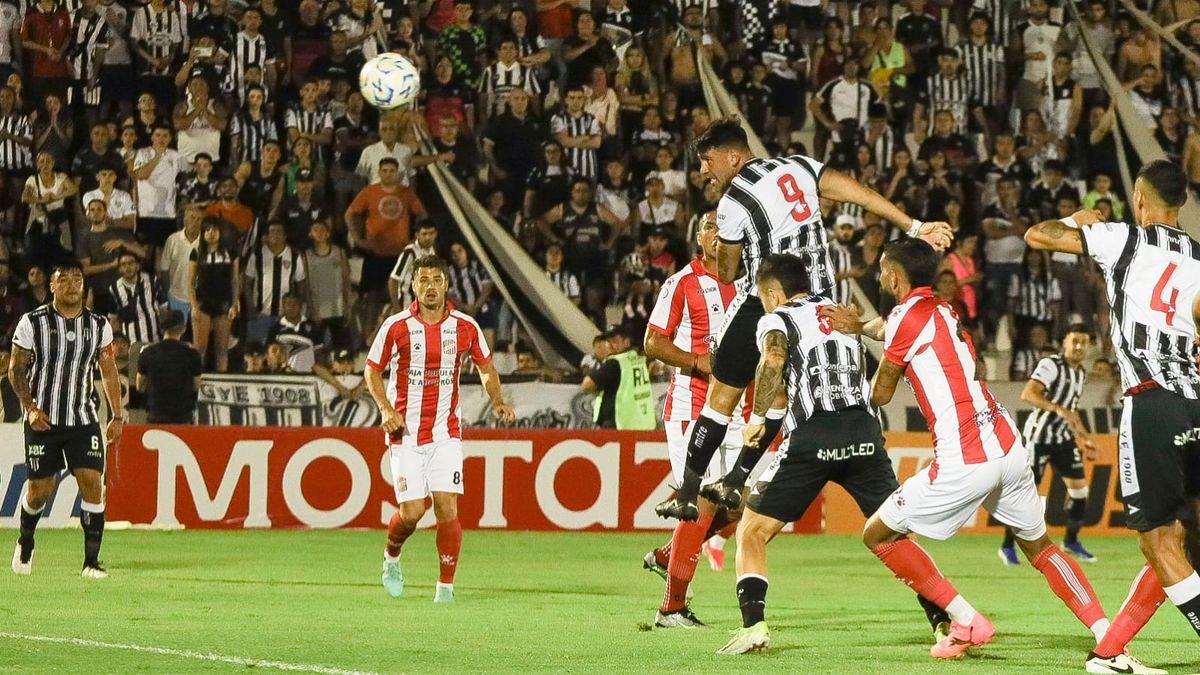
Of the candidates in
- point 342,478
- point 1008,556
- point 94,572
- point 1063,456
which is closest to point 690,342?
point 94,572

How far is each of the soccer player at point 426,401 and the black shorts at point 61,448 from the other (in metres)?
2.59

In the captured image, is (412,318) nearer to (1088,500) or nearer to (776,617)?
(776,617)

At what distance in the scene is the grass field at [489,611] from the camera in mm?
8352

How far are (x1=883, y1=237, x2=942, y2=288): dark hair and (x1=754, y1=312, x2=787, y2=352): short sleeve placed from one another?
0.59m

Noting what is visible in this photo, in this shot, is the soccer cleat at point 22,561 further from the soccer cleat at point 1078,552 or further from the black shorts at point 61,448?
the soccer cleat at point 1078,552

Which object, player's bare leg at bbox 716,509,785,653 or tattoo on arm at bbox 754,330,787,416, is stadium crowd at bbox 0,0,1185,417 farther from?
tattoo on arm at bbox 754,330,787,416

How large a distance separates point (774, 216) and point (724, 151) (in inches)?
17.1

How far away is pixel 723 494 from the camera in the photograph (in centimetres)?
895

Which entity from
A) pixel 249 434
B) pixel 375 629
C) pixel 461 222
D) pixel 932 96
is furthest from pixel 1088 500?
pixel 375 629

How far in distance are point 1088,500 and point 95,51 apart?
468 inches

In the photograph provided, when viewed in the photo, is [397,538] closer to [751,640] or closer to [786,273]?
[751,640]


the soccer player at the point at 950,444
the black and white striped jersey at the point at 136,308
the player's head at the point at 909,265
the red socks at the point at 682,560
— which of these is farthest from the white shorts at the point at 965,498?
the black and white striped jersey at the point at 136,308

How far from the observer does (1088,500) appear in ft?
62.4

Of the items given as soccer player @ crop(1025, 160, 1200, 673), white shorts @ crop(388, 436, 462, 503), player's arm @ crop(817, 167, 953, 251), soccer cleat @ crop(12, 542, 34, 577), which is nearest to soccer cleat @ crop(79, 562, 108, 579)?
soccer cleat @ crop(12, 542, 34, 577)
